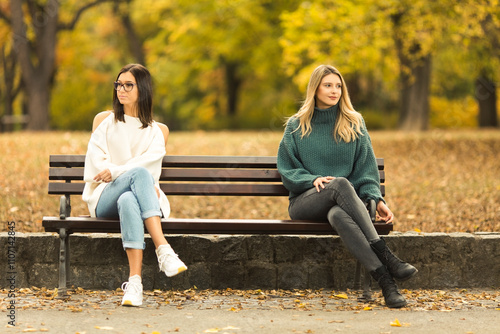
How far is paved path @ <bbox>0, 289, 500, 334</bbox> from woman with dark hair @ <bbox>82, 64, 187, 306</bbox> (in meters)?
0.29

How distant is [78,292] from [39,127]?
1517 centimetres

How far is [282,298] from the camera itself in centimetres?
496

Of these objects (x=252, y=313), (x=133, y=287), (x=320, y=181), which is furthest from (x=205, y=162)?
(x=252, y=313)

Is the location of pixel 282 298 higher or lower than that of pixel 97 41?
lower

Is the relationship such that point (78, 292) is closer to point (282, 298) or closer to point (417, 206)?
point (282, 298)

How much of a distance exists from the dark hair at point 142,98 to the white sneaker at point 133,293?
3.70 ft

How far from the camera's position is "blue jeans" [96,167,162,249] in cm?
458

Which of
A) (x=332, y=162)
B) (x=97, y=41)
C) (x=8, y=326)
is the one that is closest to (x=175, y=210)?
(x=332, y=162)

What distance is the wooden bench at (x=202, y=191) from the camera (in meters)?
4.76

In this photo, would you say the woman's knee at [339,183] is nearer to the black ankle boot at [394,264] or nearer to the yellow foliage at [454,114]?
the black ankle boot at [394,264]

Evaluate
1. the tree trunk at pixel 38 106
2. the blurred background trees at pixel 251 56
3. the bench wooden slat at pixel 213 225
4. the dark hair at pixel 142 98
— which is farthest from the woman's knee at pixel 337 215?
the tree trunk at pixel 38 106

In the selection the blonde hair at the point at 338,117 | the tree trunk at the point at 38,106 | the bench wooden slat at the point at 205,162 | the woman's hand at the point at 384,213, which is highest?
the tree trunk at the point at 38,106

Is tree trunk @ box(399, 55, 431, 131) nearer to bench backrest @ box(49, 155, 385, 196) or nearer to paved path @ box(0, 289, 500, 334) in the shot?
bench backrest @ box(49, 155, 385, 196)

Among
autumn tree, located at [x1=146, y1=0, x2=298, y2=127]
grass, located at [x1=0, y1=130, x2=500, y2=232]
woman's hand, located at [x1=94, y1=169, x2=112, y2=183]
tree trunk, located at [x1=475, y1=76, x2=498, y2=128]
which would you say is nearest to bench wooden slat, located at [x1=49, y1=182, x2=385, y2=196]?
woman's hand, located at [x1=94, y1=169, x2=112, y2=183]
